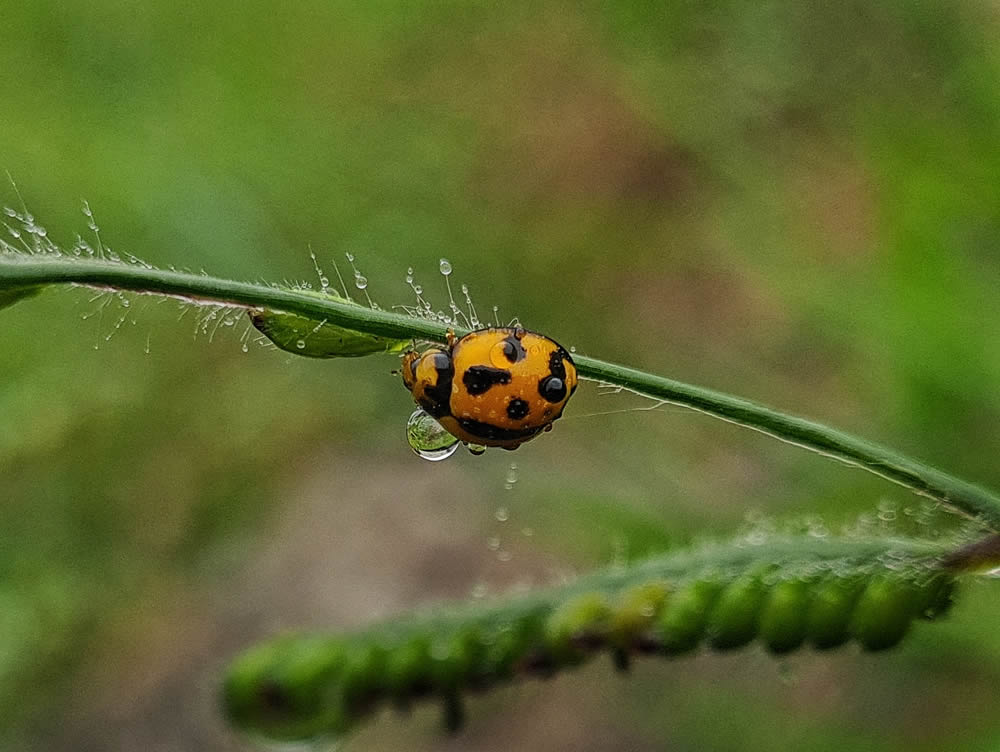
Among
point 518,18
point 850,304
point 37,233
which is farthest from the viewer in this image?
point 518,18

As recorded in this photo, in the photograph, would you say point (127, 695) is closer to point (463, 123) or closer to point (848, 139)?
point (463, 123)

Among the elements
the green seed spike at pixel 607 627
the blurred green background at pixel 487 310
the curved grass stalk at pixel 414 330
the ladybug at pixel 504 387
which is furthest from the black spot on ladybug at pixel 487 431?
the blurred green background at pixel 487 310

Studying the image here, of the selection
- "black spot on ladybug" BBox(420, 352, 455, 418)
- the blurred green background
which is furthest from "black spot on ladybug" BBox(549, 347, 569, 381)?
the blurred green background

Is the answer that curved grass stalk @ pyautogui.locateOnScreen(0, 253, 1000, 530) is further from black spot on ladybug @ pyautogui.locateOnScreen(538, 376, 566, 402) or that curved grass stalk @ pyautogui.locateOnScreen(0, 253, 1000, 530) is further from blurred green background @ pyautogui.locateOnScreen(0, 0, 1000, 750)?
blurred green background @ pyautogui.locateOnScreen(0, 0, 1000, 750)

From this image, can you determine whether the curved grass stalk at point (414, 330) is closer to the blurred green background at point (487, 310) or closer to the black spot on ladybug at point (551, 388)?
the black spot on ladybug at point (551, 388)

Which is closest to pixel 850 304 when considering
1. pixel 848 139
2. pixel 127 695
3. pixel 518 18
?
pixel 848 139

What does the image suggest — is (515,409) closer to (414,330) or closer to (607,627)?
(607,627)

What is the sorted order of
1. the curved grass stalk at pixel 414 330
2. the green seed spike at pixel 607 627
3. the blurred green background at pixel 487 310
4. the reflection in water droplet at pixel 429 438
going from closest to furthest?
1. the curved grass stalk at pixel 414 330
2. the green seed spike at pixel 607 627
3. the reflection in water droplet at pixel 429 438
4. the blurred green background at pixel 487 310
